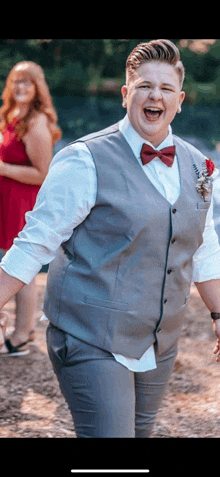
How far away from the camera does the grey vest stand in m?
1.66

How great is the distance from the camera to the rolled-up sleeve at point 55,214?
5.39ft

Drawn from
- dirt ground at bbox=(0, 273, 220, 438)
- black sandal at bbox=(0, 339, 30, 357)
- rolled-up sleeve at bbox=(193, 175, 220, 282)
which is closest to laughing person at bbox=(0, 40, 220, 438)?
rolled-up sleeve at bbox=(193, 175, 220, 282)

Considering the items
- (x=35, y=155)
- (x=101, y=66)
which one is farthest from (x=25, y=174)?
(x=101, y=66)

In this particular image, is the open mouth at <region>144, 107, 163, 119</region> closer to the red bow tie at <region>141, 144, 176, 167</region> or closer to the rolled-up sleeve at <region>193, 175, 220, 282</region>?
the red bow tie at <region>141, 144, 176, 167</region>

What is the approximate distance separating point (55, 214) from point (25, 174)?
1841mm

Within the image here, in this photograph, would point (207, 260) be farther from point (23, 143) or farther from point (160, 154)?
point (23, 143)

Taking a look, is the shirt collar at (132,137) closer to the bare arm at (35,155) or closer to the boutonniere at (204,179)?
the boutonniere at (204,179)

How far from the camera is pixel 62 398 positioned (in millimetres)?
3396

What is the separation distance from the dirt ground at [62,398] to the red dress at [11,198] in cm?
74

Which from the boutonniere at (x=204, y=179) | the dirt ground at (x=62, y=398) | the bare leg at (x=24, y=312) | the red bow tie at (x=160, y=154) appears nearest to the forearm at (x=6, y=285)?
the red bow tie at (x=160, y=154)

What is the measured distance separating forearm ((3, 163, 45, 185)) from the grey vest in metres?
1.70

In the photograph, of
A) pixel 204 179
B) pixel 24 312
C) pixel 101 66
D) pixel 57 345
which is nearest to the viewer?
pixel 57 345

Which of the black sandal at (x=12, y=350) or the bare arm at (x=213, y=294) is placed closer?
the bare arm at (x=213, y=294)

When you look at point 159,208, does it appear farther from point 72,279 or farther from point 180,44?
point 180,44
